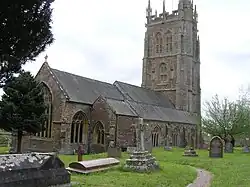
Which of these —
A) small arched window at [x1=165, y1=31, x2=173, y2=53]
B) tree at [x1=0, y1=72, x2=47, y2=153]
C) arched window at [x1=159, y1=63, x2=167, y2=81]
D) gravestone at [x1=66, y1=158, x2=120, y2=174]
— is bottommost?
gravestone at [x1=66, y1=158, x2=120, y2=174]

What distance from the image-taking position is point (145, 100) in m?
44.7

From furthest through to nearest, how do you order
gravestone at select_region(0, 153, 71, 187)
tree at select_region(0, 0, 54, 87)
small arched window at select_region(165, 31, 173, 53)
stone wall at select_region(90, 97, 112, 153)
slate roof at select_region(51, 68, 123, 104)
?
small arched window at select_region(165, 31, 173, 53) < slate roof at select_region(51, 68, 123, 104) < stone wall at select_region(90, 97, 112, 153) < tree at select_region(0, 0, 54, 87) < gravestone at select_region(0, 153, 71, 187)

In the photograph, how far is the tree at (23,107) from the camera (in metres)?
25.2

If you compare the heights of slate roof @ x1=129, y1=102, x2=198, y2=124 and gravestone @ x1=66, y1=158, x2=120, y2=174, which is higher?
slate roof @ x1=129, y1=102, x2=198, y2=124

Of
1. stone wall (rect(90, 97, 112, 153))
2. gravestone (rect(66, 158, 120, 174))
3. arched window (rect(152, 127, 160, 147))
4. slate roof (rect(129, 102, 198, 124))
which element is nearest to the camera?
gravestone (rect(66, 158, 120, 174))

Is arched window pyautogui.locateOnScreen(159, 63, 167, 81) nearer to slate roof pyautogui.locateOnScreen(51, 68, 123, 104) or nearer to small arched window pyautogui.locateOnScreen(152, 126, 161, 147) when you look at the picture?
slate roof pyautogui.locateOnScreen(51, 68, 123, 104)

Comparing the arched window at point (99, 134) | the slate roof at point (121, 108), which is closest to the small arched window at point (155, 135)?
the slate roof at point (121, 108)

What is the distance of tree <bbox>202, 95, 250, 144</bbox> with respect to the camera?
122 feet

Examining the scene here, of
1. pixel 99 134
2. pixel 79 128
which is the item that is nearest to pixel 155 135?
pixel 99 134

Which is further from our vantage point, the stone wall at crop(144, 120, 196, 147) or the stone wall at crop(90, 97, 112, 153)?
the stone wall at crop(144, 120, 196, 147)

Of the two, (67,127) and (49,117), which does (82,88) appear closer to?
(49,117)

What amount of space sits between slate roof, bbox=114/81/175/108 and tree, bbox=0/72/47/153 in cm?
1609

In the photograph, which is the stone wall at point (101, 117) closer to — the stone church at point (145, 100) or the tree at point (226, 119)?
the stone church at point (145, 100)

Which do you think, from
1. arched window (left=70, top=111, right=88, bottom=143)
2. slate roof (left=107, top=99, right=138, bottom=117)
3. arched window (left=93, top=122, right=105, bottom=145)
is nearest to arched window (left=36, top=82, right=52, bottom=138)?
arched window (left=70, top=111, right=88, bottom=143)
